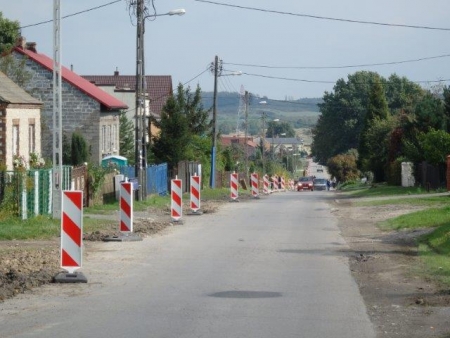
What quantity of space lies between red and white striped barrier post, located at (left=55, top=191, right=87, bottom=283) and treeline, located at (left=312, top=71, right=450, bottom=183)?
3193 centimetres

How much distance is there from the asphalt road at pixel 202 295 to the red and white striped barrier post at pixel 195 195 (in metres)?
8.45

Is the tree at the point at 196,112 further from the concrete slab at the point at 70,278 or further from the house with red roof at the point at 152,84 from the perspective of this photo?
the concrete slab at the point at 70,278

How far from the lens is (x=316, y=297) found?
1234 centimetres

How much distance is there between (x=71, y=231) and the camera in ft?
44.4

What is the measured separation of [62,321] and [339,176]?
89.6m

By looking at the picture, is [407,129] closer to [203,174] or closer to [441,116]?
[441,116]

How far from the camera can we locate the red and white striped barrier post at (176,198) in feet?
82.1

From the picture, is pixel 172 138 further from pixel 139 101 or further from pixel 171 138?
pixel 139 101

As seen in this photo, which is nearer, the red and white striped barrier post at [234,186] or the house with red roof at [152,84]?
the red and white striped barrier post at [234,186]

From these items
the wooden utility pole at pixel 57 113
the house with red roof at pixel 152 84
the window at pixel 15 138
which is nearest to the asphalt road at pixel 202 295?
the wooden utility pole at pixel 57 113

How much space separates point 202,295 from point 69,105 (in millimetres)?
38808

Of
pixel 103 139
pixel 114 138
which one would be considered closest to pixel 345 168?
pixel 114 138

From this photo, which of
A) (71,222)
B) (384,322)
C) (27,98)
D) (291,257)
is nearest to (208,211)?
(27,98)

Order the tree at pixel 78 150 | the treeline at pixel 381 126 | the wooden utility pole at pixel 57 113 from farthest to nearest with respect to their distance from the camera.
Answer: the treeline at pixel 381 126 → the tree at pixel 78 150 → the wooden utility pole at pixel 57 113
